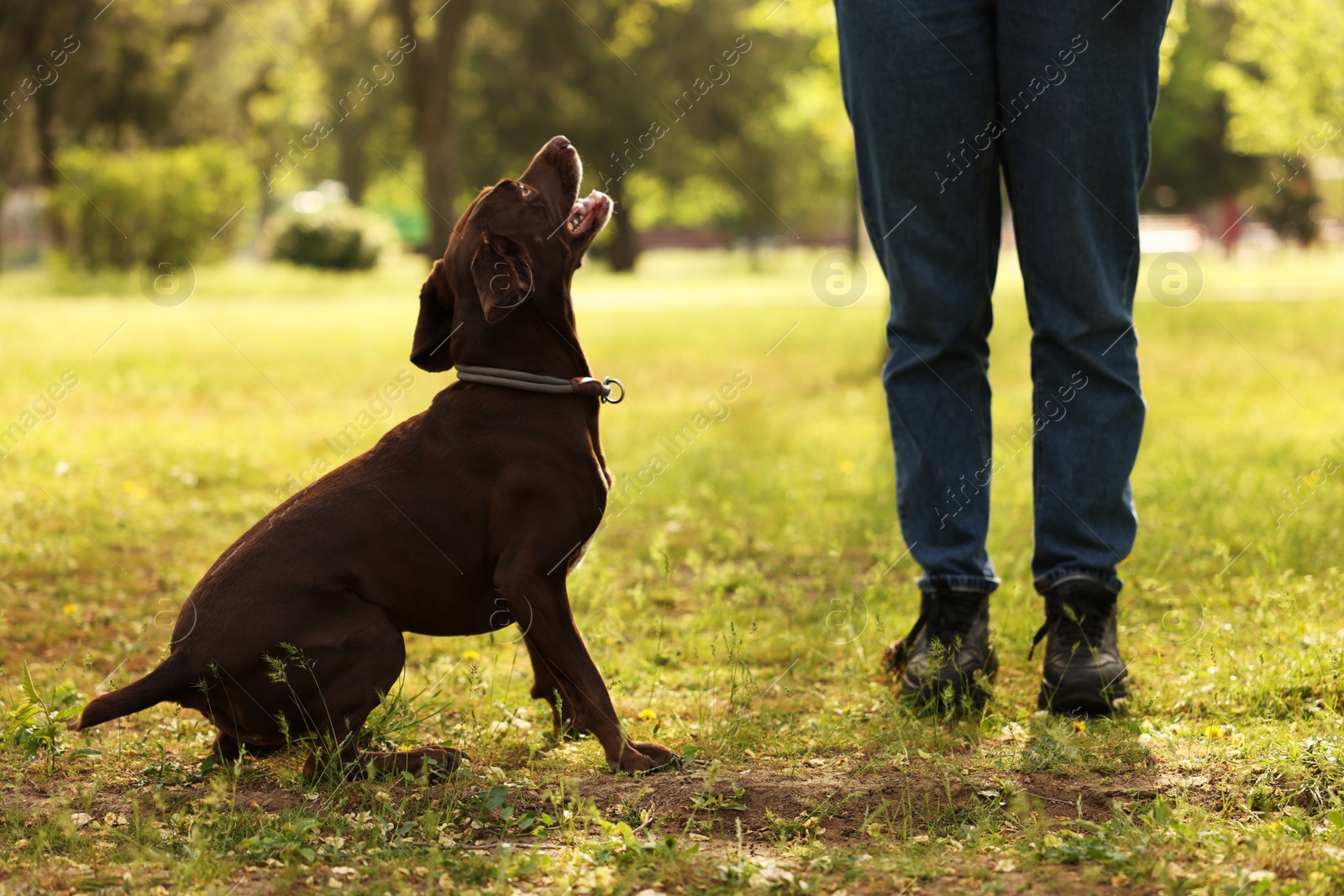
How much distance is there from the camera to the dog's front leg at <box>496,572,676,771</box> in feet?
8.66

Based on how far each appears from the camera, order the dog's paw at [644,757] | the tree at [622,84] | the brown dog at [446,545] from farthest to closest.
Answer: the tree at [622,84] → the dog's paw at [644,757] → the brown dog at [446,545]

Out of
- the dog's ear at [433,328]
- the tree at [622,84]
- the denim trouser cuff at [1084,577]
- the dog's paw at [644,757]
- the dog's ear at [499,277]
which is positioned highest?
the tree at [622,84]

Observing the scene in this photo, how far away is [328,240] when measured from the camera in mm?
25406

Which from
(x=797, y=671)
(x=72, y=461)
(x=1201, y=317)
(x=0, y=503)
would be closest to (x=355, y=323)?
(x=72, y=461)

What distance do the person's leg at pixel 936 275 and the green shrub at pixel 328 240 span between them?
2374 cm

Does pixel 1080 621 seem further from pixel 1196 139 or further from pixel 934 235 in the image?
pixel 1196 139

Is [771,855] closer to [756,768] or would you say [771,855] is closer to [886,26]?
[756,768]

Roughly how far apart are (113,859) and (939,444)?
2141 mm

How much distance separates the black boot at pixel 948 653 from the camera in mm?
2959

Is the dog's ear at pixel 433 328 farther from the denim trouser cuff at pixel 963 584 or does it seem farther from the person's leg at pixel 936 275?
the denim trouser cuff at pixel 963 584

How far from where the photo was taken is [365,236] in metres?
25.9

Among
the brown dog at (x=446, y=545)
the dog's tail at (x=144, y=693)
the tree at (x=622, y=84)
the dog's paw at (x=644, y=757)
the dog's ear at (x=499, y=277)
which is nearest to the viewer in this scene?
the dog's tail at (x=144, y=693)

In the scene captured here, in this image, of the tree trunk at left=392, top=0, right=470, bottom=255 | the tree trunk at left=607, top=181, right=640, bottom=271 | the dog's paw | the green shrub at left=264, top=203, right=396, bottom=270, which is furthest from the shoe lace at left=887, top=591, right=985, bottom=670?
Result: the tree trunk at left=607, top=181, right=640, bottom=271

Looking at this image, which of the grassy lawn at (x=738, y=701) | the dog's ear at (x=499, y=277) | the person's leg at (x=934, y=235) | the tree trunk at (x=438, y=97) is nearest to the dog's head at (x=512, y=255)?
the dog's ear at (x=499, y=277)
